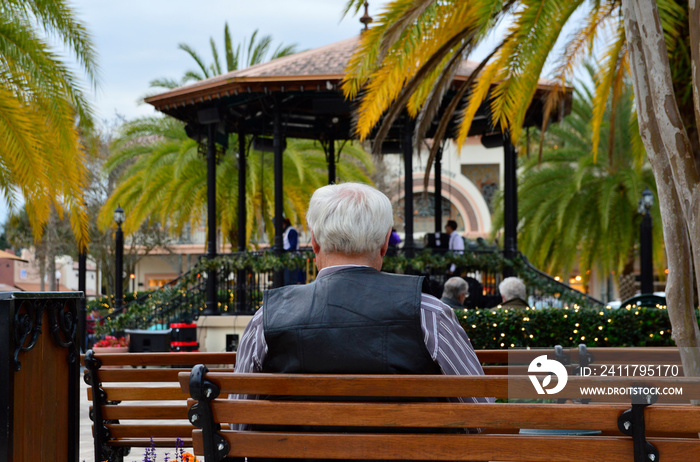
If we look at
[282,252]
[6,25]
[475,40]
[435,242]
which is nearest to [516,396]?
[475,40]

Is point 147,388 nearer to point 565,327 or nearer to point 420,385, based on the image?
point 420,385

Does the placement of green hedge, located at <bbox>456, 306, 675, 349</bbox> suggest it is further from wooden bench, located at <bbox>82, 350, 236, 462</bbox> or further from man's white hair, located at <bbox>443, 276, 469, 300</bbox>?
wooden bench, located at <bbox>82, 350, 236, 462</bbox>

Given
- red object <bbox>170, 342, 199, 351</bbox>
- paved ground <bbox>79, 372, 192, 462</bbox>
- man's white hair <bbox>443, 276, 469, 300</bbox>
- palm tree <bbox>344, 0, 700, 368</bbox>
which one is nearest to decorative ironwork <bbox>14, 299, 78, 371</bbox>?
paved ground <bbox>79, 372, 192, 462</bbox>

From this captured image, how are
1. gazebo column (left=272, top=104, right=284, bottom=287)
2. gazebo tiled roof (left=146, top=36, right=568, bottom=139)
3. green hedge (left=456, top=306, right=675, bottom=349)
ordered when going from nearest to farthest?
green hedge (left=456, top=306, right=675, bottom=349) < gazebo tiled roof (left=146, top=36, right=568, bottom=139) < gazebo column (left=272, top=104, right=284, bottom=287)

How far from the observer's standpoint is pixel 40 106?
11.2 metres

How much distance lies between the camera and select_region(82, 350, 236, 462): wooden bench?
387 centimetres

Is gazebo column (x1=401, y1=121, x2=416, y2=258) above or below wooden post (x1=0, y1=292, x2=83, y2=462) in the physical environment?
above

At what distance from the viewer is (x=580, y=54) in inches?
418

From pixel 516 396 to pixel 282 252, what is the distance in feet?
42.1

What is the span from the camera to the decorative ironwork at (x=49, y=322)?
3.21 metres

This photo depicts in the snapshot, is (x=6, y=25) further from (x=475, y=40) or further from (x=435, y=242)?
(x=435, y=242)

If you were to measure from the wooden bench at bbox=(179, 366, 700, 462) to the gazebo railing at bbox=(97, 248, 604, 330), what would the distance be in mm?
11961

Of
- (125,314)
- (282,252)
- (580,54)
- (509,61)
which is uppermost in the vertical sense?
(580,54)

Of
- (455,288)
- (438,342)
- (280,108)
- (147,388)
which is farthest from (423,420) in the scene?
(280,108)
